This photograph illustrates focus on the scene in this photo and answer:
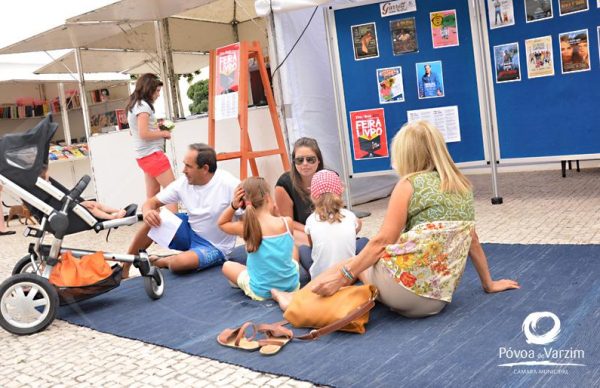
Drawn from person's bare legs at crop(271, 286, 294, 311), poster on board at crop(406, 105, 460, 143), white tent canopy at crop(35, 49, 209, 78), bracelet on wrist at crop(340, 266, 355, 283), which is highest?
white tent canopy at crop(35, 49, 209, 78)

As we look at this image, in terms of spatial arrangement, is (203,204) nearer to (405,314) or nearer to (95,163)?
(405,314)

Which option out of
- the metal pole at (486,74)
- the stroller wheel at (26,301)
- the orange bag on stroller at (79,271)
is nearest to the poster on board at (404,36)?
the metal pole at (486,74)

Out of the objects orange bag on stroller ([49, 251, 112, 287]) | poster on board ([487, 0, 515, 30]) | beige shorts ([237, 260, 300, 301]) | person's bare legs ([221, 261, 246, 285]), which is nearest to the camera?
beige shorts ([237, 260, 300, 301])

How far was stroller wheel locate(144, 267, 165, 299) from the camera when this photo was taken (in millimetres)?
4320

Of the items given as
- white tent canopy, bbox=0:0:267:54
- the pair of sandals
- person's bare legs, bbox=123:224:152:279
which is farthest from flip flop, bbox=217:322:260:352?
white tent canopy, bbox=0:0:267:54

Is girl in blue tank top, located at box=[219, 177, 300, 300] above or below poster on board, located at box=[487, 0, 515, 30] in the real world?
below

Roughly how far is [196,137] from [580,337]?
19.6ft

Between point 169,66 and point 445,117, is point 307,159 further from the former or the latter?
point 169,66

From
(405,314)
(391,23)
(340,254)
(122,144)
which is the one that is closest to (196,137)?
(122,144)

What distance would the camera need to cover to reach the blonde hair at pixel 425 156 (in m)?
3.19

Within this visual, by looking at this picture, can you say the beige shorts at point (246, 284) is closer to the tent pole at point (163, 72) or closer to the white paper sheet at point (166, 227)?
the white paper sheet at point (166, 227)

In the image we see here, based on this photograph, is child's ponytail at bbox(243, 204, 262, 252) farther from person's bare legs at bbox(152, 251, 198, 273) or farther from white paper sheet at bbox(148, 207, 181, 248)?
person's bare legs at bbox(152, 251, 198, 273)

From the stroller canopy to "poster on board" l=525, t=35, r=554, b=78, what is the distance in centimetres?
414

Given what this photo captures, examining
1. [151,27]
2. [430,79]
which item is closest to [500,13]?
[430,79]
